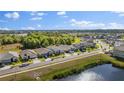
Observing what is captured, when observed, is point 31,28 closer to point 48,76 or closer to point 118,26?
point 48,76

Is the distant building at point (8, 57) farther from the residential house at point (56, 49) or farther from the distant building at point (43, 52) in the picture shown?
the residential house at point (56, 49)

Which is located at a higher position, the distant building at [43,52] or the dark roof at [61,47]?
the dark roof at [61,47]

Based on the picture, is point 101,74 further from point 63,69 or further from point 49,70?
point 49,70

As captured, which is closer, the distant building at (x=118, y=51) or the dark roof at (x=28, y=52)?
the dark roof at (x=28, y=52)

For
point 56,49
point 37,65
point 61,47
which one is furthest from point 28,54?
point 61,47

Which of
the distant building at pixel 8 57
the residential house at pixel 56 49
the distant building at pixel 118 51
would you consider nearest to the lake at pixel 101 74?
the distant building at pixel 118 51

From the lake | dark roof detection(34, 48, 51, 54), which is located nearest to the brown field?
the lake

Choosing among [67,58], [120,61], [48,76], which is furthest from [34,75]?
[120,61]
